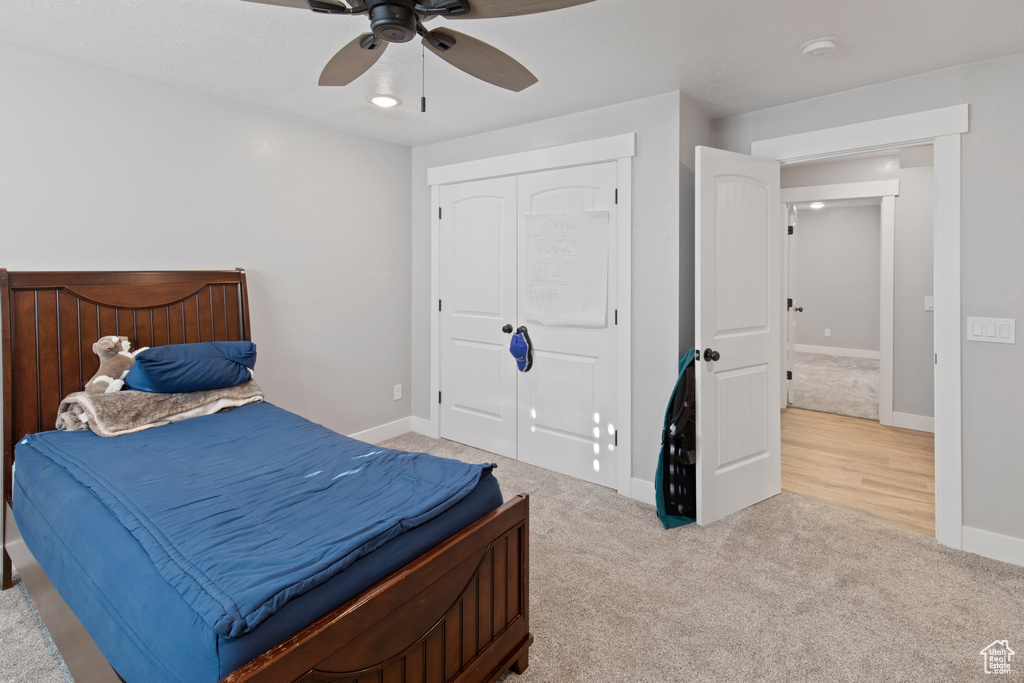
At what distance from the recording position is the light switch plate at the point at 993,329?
2.52 metres

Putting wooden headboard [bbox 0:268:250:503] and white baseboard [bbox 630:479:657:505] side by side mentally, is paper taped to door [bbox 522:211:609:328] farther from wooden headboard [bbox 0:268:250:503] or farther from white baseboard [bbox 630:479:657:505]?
wooden headboard [bbox 0:268:250:503]

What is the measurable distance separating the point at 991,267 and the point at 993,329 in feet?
0.97

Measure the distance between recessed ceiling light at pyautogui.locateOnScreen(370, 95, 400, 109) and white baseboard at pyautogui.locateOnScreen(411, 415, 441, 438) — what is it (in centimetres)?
243

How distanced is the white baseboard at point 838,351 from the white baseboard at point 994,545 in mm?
5634

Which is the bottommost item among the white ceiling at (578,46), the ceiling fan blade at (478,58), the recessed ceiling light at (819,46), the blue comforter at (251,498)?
the blue comforter at (251,498)

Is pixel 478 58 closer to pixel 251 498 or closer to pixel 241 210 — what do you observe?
pixel 251 498

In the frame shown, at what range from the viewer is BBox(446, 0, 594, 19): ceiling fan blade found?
4.48 feet

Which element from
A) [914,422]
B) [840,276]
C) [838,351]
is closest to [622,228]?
[914,422]

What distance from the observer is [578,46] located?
7.93ft

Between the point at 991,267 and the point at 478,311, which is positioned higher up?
the point at 991,267

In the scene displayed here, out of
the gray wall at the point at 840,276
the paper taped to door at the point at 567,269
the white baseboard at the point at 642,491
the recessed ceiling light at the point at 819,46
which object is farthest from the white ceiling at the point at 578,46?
the gray wall at the point at 840,276

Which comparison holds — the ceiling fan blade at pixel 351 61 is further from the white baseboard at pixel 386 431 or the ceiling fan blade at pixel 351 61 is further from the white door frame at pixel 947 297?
the white baseboard at pixel 386 431
